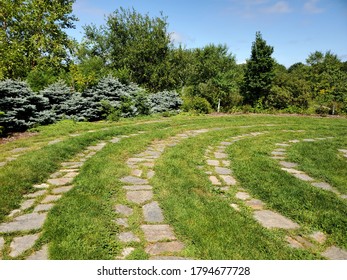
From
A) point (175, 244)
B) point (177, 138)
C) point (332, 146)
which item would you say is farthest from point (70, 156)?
point (332, 146)

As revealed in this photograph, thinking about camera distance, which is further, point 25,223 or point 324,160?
point 324,160

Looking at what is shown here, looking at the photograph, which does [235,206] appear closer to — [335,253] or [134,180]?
[335,253]

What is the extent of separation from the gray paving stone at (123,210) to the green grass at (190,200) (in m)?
0.08

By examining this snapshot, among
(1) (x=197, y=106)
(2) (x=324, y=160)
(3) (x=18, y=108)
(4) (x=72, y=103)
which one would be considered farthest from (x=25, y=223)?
(1) (x=197, y=106)

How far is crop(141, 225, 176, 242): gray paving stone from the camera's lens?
244cm

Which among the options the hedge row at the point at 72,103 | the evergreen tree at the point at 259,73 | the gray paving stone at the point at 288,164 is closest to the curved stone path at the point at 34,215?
the gray paving stone at the point at 288,164

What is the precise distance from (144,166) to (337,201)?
9.49ft

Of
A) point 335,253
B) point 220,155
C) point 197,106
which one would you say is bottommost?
point 335,253

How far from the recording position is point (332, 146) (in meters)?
6.27

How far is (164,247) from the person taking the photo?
2.30m

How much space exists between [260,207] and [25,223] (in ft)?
8.69

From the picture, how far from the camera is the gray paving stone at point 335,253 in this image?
7.34ft

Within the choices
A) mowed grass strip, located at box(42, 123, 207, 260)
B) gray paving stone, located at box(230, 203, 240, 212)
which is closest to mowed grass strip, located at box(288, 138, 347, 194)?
gray paving stone, located at box(230, 203, 240, 212)

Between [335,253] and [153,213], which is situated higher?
[153,213]
